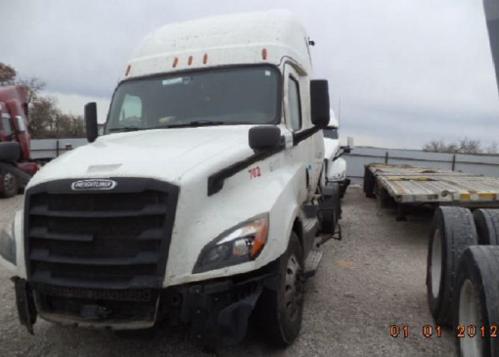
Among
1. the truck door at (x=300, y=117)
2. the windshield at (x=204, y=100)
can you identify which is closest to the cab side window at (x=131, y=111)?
the windshield at (x=204, y=100)

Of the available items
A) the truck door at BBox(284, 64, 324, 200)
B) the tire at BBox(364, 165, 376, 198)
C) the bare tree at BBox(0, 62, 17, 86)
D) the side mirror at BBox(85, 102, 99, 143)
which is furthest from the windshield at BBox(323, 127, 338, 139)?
the bare tree at BBox(0, 62, 17, 86)

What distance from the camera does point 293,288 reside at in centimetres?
367

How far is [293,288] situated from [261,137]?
1.31m

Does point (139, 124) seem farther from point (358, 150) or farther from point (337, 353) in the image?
point (358, 150)

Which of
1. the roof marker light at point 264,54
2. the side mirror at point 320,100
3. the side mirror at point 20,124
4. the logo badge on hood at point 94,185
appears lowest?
the side mirror at point 20,124

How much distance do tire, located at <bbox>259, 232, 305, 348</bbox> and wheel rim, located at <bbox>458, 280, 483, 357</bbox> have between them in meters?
1.27

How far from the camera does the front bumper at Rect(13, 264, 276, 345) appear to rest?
2873mm

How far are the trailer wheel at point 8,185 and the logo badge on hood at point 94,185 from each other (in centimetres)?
1136

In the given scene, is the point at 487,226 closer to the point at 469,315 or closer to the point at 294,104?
the point at 469,315

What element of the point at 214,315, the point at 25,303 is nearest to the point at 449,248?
the point at 214,315

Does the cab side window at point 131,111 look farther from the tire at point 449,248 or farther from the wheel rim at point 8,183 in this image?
the wheel rim at point 8,183

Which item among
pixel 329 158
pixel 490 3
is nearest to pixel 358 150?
pixel 329 158

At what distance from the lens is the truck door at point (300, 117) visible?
4.48 meters

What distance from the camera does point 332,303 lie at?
4.69m
